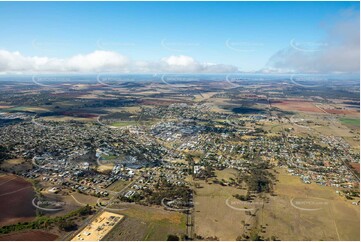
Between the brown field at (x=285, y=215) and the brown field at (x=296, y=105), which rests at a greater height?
the brown field at (x=296, y=105)

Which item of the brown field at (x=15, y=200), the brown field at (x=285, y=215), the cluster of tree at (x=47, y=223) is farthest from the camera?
the brown field at (x=15, y=200)

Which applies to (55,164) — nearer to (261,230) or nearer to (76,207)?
(76,207)

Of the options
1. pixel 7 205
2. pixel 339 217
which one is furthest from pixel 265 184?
pixel 7 205

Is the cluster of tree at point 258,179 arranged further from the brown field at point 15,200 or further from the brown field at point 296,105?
the brown field at point 296,105
